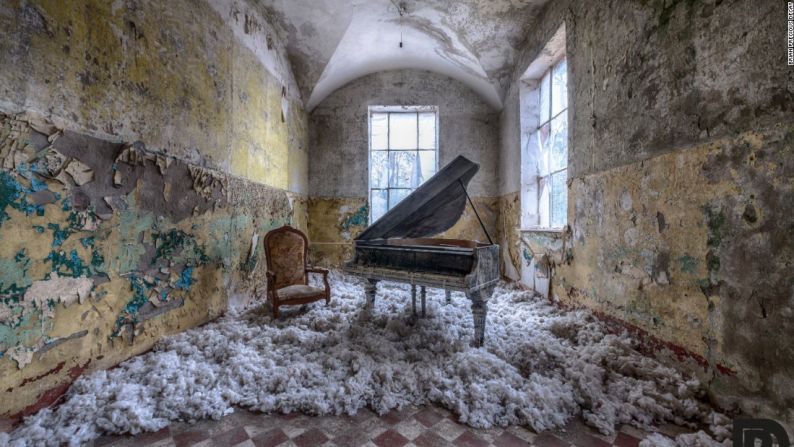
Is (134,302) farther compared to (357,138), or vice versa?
(357,138)

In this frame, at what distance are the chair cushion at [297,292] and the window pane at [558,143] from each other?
3.59 m

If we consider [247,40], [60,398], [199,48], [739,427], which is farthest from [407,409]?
[247,40]

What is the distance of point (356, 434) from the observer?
1809 mm

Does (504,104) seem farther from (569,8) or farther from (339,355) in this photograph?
(339,355)

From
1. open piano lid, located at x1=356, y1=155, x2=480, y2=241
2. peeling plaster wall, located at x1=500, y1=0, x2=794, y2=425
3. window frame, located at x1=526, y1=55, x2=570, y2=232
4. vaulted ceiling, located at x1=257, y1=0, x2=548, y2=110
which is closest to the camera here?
peeling plaster wall, located at x1=500, y1=0, x2=794, y2=425

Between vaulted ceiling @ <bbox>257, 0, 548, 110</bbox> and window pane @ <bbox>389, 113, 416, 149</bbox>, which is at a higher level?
vaulted ceiling @ <bbox>257, 0, 548, 110</bbox>

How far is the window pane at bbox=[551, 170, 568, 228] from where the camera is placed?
4.45 metres

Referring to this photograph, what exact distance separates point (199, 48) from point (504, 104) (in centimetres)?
518

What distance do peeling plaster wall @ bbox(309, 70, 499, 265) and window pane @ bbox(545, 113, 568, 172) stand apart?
2189 mm

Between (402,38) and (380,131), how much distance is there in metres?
1.98

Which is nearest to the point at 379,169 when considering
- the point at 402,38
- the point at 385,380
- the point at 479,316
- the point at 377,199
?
the point at 377,199

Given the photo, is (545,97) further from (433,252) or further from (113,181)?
(113,181)

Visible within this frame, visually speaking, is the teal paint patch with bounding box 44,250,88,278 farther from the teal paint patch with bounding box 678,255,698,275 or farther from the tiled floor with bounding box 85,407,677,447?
the teal paint patch with bounding box 678,255,698,275

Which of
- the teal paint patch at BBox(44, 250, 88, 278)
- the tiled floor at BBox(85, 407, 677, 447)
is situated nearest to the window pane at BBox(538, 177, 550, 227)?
the tiled floor at BBox(85, 407, 677, 447)
